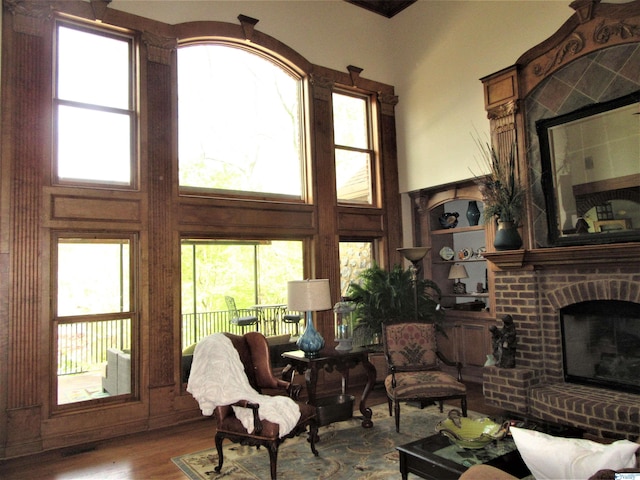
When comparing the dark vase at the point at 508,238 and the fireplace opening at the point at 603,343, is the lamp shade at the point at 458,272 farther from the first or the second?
the fireplace opening at the point at 603,343

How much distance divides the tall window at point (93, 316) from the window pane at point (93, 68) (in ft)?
4.78

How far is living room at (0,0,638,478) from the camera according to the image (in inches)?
165

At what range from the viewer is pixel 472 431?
9.87 feet

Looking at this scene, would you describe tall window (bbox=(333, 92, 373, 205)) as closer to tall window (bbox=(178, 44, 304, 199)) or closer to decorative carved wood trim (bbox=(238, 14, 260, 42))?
tall window (bbox=(178, 44, 304, 199))

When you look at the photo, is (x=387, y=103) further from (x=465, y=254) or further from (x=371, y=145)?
(x=465, y=254)

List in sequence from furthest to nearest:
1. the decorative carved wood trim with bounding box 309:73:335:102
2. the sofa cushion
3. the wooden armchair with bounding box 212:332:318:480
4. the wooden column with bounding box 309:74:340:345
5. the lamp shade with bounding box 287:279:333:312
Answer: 1. the decorative carved wood trim with bounding box 309:73:335:102
2. the wooden column with bounding box 309:74:340:345
3. the lamp shade with bounding box 287:279:333:312
4. the wooden armchair with bounding box 212:332:318:480
5. the sofa cushion

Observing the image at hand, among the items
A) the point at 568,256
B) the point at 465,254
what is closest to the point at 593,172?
the point at 568,256

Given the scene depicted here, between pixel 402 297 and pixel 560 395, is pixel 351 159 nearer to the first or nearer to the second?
pixel 402 297

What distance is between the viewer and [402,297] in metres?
5.93

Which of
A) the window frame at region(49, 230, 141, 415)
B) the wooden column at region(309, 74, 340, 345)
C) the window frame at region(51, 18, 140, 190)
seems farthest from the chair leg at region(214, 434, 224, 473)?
the window frame at region(51, 18, 140, 190)

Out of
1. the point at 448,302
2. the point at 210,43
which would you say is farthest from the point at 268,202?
the point at 448,302

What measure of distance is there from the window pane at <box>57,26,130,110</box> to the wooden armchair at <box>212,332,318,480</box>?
9.36 feet

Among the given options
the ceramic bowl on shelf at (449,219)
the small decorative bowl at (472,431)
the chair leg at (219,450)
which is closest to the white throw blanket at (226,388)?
the chair leg at (219,450)

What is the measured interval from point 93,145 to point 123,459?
2.98 metres
